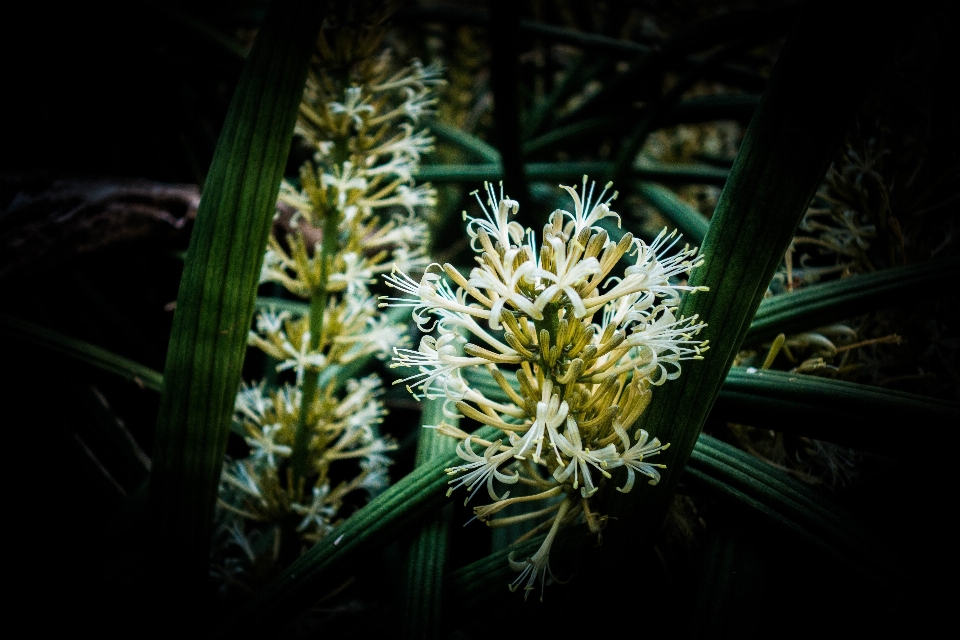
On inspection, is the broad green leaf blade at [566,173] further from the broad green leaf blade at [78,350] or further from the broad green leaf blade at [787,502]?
the broad green leaf blade at [787,502]

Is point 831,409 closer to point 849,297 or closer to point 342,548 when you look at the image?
point 849,297

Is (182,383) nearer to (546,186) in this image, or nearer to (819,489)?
(819,489)

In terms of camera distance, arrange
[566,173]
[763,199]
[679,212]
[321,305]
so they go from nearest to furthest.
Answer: [763,199]
[321,305]
[679,212]
[566,173]

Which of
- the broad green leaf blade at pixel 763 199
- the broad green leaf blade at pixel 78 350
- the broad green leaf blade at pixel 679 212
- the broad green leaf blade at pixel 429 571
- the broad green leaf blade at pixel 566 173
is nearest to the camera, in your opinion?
the broad green leaf blade at pixel 763 199

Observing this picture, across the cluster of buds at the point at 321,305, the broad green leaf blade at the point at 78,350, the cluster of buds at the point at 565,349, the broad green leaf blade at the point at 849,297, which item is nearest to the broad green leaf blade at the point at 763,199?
the cluster of buds at the point at 565,349

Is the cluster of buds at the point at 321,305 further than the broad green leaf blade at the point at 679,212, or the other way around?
the broad green leaf blade at the point at 679,212

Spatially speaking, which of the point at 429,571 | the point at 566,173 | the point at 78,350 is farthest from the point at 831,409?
the point at 78,350
